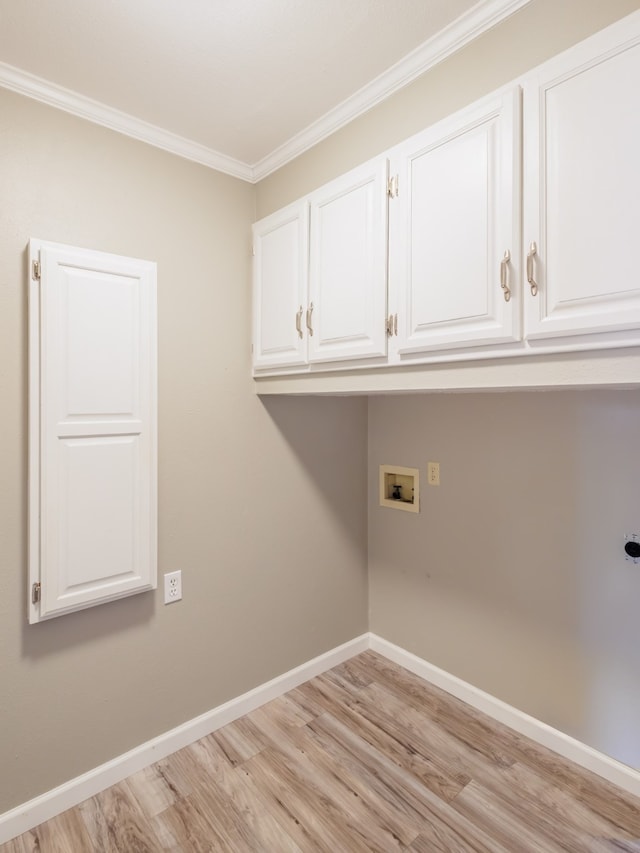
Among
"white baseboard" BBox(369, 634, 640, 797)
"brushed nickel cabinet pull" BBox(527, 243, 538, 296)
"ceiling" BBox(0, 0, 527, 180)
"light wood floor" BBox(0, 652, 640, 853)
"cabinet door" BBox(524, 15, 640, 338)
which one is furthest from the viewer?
"white baseboard" BBox(369, 634, 640, 797)

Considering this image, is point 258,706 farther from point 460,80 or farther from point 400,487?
point 460,80

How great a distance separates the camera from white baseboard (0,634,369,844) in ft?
5.01

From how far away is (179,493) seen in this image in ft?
6.25

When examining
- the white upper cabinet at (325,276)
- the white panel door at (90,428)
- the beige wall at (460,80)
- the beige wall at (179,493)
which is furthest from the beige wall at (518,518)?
the white panel door at (90,428)

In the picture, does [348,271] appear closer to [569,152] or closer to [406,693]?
[569,152]

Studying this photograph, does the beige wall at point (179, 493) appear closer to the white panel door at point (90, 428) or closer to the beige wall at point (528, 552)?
the white panel door at point (90, 428)

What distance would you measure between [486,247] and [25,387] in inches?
59.7

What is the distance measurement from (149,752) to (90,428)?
1.30 metres

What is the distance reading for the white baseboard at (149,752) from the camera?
5.01 ft

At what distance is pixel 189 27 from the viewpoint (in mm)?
1329

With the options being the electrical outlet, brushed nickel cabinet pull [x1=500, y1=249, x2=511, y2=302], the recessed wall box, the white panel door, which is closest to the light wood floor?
the electrical outlet

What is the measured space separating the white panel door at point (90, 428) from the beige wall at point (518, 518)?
2.88 feet

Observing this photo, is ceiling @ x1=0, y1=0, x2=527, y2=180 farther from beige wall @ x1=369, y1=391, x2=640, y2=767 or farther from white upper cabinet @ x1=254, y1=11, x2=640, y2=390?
beige wall @ x1=369, y1=391, x2=640, y2=767

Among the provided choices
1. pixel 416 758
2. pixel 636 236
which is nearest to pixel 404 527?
pixel 416 758
